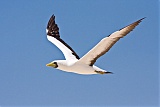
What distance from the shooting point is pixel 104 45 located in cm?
1043

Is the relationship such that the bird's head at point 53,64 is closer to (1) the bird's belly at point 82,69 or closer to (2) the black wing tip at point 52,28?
(1) the bird's belly at point 82,69

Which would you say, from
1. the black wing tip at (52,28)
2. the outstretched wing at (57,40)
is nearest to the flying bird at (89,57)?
the outstretched wing at (57,40)

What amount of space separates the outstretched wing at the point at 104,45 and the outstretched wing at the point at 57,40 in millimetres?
2600

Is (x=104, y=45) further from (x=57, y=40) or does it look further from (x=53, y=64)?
(x=57, y=40)

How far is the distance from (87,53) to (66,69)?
4.20ft

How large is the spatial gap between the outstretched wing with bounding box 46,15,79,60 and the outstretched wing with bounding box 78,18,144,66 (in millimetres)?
2600

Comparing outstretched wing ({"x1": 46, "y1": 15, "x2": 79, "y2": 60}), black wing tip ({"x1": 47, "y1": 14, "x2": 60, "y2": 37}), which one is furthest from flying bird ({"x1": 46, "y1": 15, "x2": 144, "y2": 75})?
black wing tip ({"x1": 47, "y1": 14, "x2": 60, "y2": 37})

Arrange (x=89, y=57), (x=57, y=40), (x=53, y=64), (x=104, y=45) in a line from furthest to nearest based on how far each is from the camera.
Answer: (x=57, y=40) → (x=53, y=64) → (x=89, y=57) → (x=104, y=45)

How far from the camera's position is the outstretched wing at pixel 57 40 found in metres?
14.4

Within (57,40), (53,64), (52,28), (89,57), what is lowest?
(89,57)

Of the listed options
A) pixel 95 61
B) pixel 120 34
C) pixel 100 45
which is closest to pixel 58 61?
pixel 95 61

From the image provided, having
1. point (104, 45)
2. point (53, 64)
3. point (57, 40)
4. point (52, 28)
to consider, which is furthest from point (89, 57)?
point (52, 28)

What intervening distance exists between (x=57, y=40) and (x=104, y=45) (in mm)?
5720

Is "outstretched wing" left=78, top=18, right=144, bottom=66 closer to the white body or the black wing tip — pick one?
the white body
